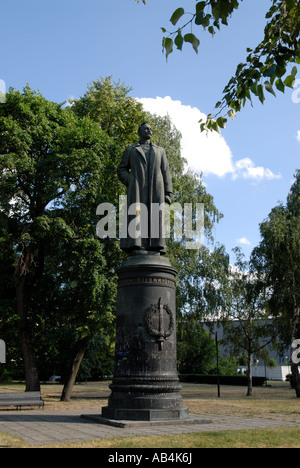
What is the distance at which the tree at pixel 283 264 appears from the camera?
25422 millimetres

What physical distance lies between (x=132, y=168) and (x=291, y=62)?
5875mm

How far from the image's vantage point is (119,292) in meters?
10.0

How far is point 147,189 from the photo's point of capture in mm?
10828

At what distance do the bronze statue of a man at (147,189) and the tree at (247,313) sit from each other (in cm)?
1829

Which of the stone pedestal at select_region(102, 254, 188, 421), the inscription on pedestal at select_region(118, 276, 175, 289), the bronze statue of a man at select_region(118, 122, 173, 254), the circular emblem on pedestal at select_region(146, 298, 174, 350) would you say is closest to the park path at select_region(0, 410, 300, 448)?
the stone pedestal at select_region(102, 254, 188, 421)

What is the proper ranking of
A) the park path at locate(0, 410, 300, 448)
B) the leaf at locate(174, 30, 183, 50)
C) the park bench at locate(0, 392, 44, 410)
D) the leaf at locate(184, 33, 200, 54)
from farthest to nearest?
the park bench at locate(0, 392, 44, 410), the park path at locate(0, 410, 300, 448), the leaf at locate(174, 30, 183, 50), the leaf at locate(184, 33, 200, 54)

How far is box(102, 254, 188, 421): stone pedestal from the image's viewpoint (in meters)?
9.10

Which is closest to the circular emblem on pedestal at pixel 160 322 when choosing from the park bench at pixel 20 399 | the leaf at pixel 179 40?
the leaf at pixel 179 40

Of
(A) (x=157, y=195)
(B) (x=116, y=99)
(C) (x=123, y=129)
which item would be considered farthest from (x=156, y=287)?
(B) (x=116, y=99)

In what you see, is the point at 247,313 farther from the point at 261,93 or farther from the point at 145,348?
the point at 261,93

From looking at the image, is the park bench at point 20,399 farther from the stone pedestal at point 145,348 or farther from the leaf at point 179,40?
the leaf at point 179,40

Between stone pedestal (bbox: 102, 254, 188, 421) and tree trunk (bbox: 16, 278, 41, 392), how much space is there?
11.5m

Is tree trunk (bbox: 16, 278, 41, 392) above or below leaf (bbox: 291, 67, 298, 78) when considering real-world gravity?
below

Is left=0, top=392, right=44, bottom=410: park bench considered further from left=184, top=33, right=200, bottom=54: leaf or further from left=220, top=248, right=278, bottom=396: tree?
left=220, top=248, right=278, bottom=396: tree
